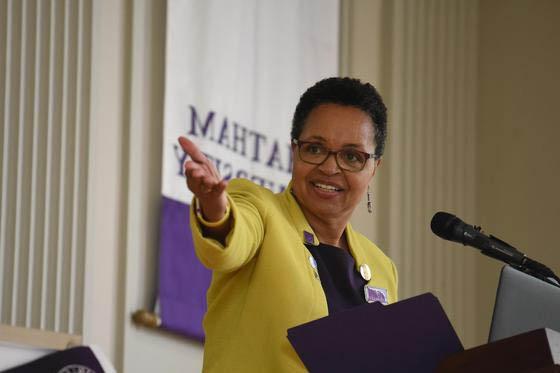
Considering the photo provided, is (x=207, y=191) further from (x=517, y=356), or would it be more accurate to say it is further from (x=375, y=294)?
(x=375, y=294)

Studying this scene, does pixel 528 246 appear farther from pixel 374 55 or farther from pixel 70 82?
pixel 70 82

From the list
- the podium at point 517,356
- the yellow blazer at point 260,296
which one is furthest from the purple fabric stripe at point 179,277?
the podium at point 517,356

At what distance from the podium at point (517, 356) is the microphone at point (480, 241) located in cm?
45

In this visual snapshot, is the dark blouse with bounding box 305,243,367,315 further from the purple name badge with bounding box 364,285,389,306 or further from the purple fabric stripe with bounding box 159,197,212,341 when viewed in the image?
the purple fabric stripe with bounding box 159,197,212,341

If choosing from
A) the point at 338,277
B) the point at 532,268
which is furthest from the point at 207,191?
the point at 532,268

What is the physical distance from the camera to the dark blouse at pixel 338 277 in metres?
2.87

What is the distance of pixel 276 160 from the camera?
20.1ft

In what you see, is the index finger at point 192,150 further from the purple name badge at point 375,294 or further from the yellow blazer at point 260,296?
the purple name badge at point 375,294

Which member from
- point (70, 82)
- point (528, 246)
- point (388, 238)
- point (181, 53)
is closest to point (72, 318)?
point (70, 82)

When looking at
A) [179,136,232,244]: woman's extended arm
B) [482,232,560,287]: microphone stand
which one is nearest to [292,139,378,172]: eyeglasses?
[482,232,560,287]: microphone stand

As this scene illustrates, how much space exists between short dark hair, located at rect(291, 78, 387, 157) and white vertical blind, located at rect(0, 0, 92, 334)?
221 cm

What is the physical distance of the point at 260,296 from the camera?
2.73 metres

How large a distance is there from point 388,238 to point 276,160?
3.34ft

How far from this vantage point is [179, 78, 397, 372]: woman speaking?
8.05 feet
